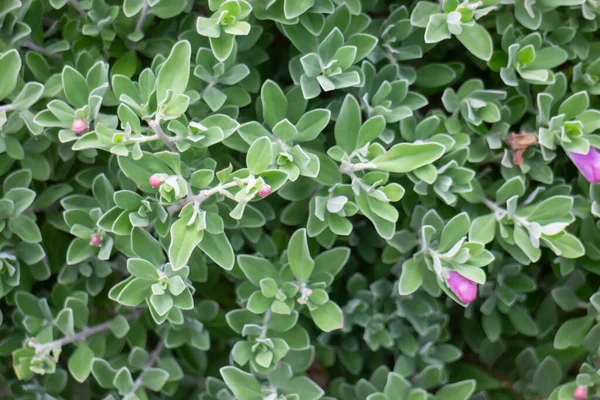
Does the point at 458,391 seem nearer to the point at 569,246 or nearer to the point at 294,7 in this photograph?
the point at 569,246

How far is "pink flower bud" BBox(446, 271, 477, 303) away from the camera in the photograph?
1.66 m

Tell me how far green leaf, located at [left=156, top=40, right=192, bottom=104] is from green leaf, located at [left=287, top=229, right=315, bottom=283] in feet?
1.61

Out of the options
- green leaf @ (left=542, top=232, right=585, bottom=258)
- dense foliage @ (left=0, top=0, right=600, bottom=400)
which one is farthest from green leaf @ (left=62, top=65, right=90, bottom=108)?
green leaf @ (left=542, top=232, right=585, bottom=258)

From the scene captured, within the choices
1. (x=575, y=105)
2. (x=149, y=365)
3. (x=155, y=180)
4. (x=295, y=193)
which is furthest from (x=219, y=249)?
(x=575, y=105)

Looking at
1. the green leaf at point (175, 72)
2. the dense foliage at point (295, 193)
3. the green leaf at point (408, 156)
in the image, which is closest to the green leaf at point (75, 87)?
the dense foliage at point (295, 193)

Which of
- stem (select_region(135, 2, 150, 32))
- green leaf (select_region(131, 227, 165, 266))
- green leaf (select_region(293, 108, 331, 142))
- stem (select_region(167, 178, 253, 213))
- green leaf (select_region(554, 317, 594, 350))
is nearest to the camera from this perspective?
stem (select_region(167, 178, 253, 213))

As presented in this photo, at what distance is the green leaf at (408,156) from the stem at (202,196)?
391mm

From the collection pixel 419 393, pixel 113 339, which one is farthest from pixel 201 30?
pixel 419 393

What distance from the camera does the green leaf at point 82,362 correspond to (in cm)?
179

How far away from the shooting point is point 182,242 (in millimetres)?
1454

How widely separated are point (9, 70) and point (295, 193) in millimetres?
812

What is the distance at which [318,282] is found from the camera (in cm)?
180

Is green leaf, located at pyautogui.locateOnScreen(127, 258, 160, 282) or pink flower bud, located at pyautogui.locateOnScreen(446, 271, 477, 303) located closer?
green leaf, located at pyautogui.locateOnScreen(127, 258, 160, 282)

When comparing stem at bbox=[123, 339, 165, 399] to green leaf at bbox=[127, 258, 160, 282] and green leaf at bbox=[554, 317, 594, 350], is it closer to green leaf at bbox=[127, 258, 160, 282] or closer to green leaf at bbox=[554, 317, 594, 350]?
green leaf at bbox=[127, 258, 160, 282]
